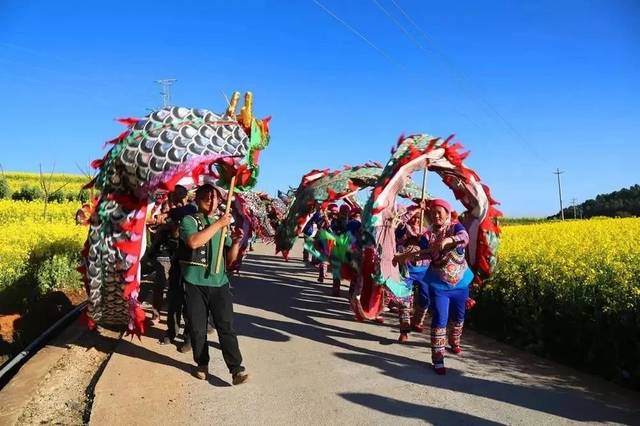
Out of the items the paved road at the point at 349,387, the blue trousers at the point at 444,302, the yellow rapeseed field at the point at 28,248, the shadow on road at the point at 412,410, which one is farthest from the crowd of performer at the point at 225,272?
the yellow rapeseed field at the point at 28,248

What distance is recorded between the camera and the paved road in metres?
4.25

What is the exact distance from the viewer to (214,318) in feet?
16.2

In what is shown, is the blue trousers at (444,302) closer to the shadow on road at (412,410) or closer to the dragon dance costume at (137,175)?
the shadow on road at (412,410)

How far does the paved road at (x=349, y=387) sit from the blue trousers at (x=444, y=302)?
0.52m

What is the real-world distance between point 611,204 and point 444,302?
47.2 m

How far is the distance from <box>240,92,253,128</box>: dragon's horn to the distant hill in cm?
3795

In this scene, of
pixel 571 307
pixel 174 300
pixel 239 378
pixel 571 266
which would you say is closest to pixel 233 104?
pixel 174 300

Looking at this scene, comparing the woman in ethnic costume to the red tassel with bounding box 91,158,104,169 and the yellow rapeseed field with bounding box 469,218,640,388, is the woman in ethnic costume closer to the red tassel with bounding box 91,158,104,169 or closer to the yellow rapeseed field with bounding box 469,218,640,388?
the yellow rapeseed field with bounding box 469,218,640,388

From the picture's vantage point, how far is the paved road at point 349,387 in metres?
4.25

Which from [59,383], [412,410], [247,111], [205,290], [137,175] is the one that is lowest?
[412,410]

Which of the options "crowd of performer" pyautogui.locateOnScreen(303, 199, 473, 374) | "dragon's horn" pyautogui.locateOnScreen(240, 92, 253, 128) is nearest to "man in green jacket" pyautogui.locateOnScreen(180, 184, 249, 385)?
"dragon's horn" pyautogui.locateOnScreen(240, 92, 253, 128)

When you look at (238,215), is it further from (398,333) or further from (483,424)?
(483,424)

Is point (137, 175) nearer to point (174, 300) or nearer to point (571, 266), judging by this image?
point (174, 300)

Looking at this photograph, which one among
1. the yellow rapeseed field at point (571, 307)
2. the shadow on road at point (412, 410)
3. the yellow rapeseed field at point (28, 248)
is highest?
the yellow rapeseed field at point (28, 248)
